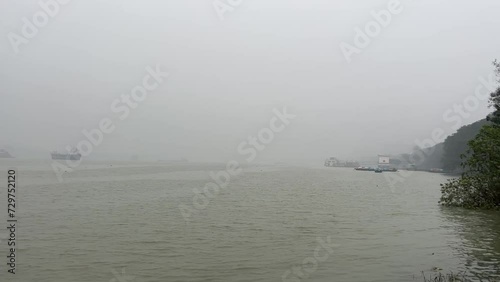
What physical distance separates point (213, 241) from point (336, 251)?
6.85 meters

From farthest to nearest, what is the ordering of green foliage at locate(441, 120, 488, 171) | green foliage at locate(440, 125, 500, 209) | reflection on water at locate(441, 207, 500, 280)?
green foliage at locate(441, 120, 488, 171) < green foliage at locate(440, 125, 500, 209) < reflection on water at locate(441, 207, 500, 280)

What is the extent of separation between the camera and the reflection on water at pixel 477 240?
579 inches

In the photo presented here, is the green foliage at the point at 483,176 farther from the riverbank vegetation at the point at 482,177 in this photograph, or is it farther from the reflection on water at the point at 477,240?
the reflection on water at the point at 477,240

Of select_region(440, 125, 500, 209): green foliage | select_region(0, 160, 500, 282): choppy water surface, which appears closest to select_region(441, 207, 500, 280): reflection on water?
select_region(0, 160, 500, 282): choppy water surface

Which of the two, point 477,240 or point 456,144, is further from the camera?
point 456,144

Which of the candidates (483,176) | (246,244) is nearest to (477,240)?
(246,244)

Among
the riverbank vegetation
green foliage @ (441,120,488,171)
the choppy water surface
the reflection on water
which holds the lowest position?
the choppy water surface

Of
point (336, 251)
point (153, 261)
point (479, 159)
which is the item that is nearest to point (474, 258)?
point (336, 251)

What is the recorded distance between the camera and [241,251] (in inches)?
720

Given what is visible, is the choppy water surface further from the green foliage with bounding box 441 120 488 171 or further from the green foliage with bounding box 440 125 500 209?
the green foliage with bounding box 441 120 488 171

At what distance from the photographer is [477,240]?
2025 centimetres

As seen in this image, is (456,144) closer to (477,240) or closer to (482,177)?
(482,177)

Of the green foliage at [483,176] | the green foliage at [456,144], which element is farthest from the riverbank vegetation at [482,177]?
the green foliage at [456,144]

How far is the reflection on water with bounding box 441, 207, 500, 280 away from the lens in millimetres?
14699
